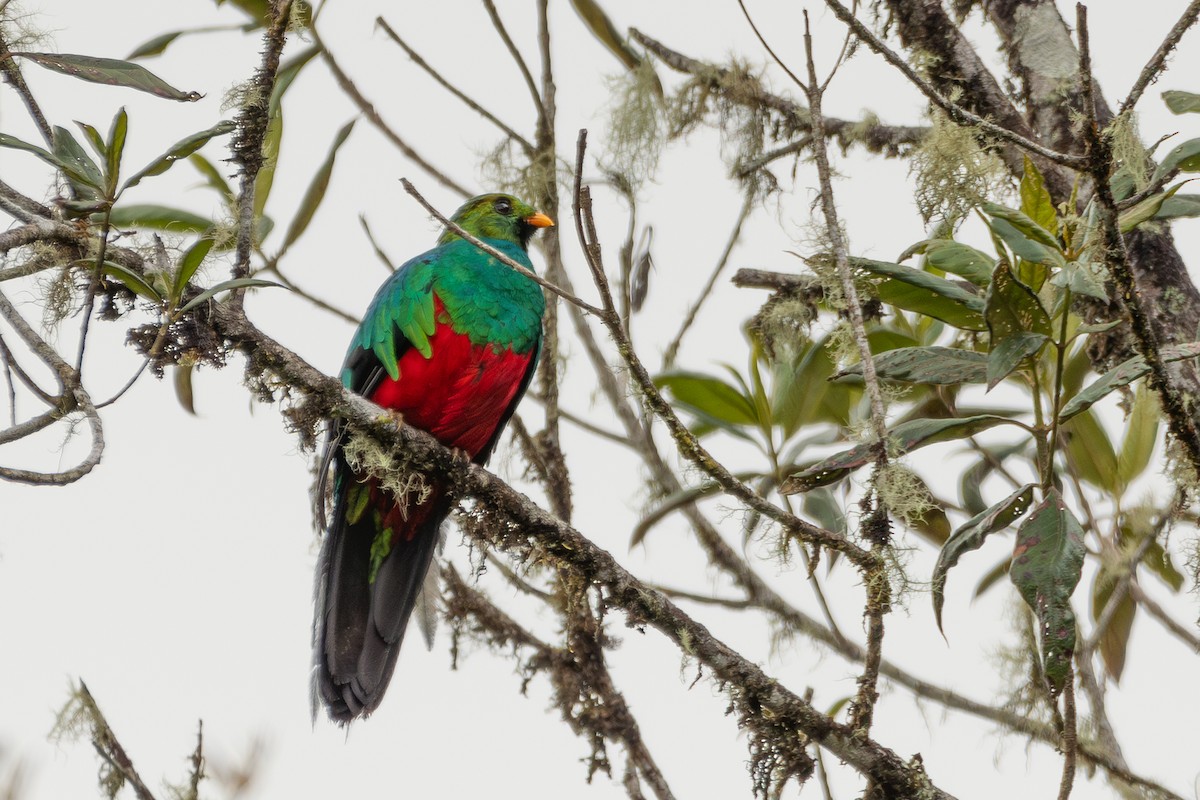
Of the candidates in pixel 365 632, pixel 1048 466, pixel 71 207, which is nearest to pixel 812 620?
pixel 1048 466

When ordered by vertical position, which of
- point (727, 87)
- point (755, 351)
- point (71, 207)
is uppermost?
point (727, 87)

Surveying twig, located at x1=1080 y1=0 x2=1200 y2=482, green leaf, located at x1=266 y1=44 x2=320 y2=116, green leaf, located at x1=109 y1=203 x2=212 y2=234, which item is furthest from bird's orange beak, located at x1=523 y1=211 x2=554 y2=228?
twig, located at x1=1080 y1=0 x2=1200 y2=482

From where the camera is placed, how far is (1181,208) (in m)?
2.52

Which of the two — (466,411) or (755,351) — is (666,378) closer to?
(755,351)

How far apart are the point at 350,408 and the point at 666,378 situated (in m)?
0.90

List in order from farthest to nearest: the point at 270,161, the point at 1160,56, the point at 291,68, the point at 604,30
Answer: the point at 604,30 → the point at 291,68 → the point at 270,161 → the point at 1160,56

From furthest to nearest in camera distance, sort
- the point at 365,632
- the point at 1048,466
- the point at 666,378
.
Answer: the point at 365,632 → the point at 666,378 → the point at 1048,466

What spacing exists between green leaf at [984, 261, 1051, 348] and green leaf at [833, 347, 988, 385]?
0.14 m

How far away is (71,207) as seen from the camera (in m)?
2.15

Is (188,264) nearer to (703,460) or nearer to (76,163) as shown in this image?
(76,163)

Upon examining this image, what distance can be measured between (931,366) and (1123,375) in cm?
40

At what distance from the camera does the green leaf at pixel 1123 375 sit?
223 centimetres

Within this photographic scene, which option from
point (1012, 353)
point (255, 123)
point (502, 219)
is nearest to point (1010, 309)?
point (1012, 353)

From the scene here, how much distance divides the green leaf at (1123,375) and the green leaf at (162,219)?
78.7 inches
